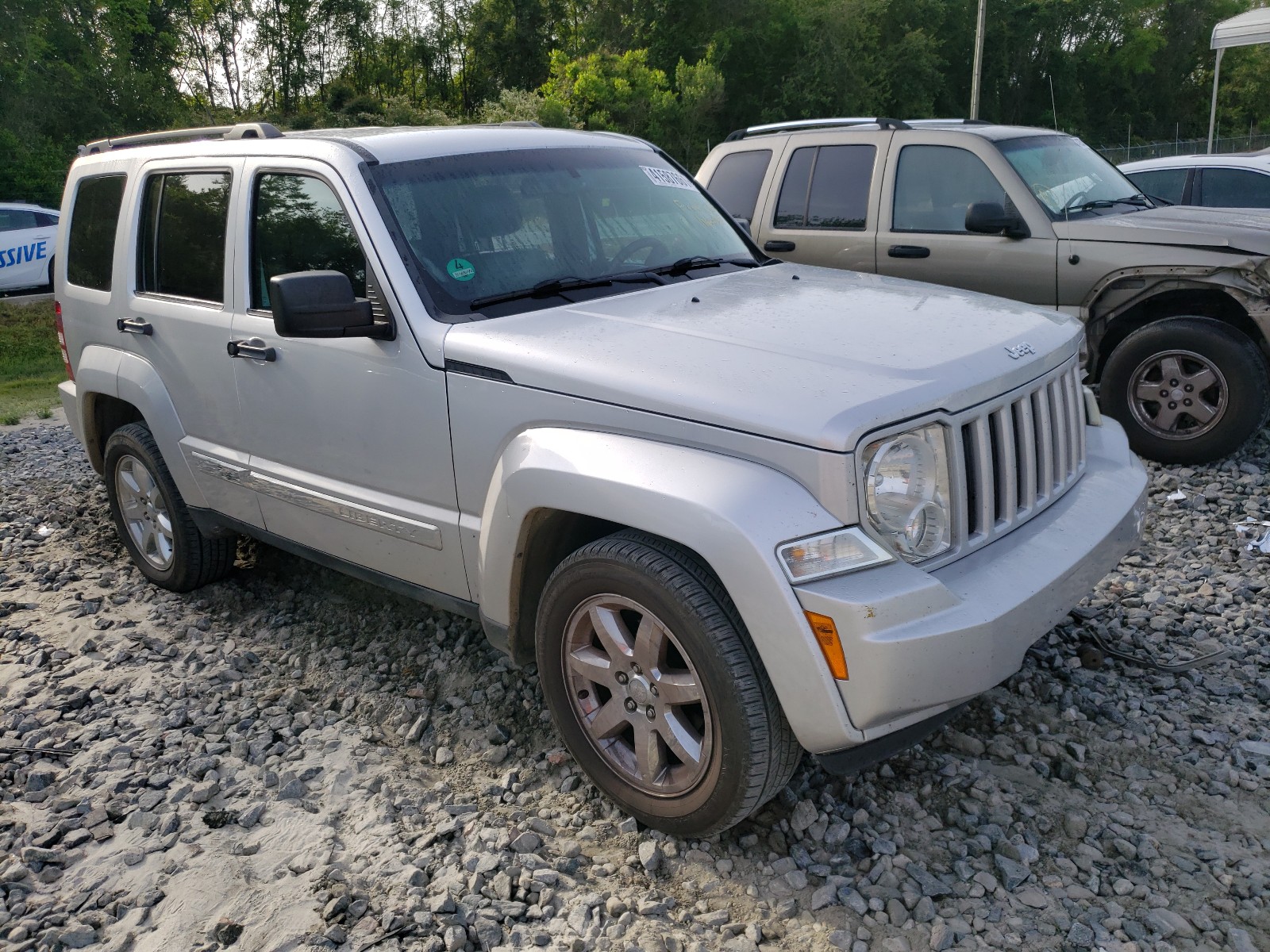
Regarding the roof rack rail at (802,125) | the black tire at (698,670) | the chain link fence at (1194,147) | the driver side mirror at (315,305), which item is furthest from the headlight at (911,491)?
the chain link fence at (1194,147)

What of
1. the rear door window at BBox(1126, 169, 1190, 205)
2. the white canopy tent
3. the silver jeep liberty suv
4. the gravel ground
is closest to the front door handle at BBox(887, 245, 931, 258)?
the silver jeep liberty suv

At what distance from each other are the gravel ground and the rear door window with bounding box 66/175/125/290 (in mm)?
1689

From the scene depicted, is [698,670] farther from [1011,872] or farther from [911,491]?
[1011,872]

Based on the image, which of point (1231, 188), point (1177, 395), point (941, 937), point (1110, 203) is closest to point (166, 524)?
point (941, 937)

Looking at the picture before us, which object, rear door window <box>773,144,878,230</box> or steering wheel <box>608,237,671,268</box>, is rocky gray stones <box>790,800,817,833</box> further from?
rear door window <box>773,144,878,230</box>

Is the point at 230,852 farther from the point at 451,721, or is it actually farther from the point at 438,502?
the point at 438,502

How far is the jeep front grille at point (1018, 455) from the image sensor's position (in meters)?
2.90

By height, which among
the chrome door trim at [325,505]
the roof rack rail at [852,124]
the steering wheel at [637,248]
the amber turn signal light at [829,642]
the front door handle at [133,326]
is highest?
the roof rack rail at [852,124]

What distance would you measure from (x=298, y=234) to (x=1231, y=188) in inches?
327

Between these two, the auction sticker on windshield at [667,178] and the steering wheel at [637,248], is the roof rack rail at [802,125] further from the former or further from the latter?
the steering wheel at [637,248]

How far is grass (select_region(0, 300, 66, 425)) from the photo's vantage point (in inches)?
440

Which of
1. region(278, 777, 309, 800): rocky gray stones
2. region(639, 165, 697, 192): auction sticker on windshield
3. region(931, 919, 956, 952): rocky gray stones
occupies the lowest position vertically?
region(278, 777, 309, 800): rocky gray stones

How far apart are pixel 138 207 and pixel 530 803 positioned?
317 cm

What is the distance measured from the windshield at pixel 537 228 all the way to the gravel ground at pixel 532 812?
1.51m
